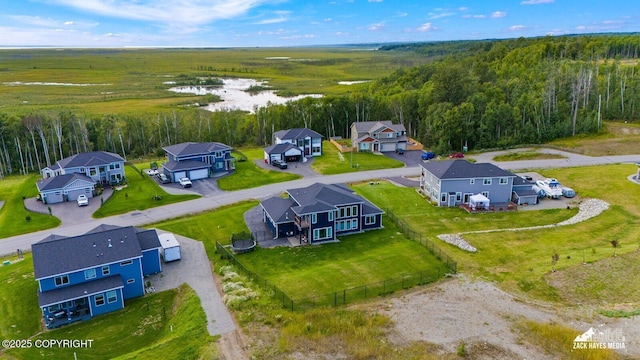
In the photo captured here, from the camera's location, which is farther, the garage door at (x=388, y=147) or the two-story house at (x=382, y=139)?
the garage door at (x=388, y=147)

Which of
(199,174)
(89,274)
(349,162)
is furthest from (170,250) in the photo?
(349,162)

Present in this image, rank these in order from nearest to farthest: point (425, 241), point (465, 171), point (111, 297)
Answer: point (111, 297) → point (425, 241) → point (465, 171)

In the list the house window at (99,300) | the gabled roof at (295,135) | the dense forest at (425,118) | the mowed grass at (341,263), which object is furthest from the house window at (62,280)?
the dense forest at (425,118)

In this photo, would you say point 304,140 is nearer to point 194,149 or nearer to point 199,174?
point 194,149

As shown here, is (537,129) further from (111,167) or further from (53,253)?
(53,253)

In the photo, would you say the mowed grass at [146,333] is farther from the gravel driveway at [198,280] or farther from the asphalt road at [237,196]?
the asphalt road at [237,196]

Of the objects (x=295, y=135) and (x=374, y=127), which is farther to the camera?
(x=374, y=127)

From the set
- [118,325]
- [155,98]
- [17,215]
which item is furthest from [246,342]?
[155,98]
